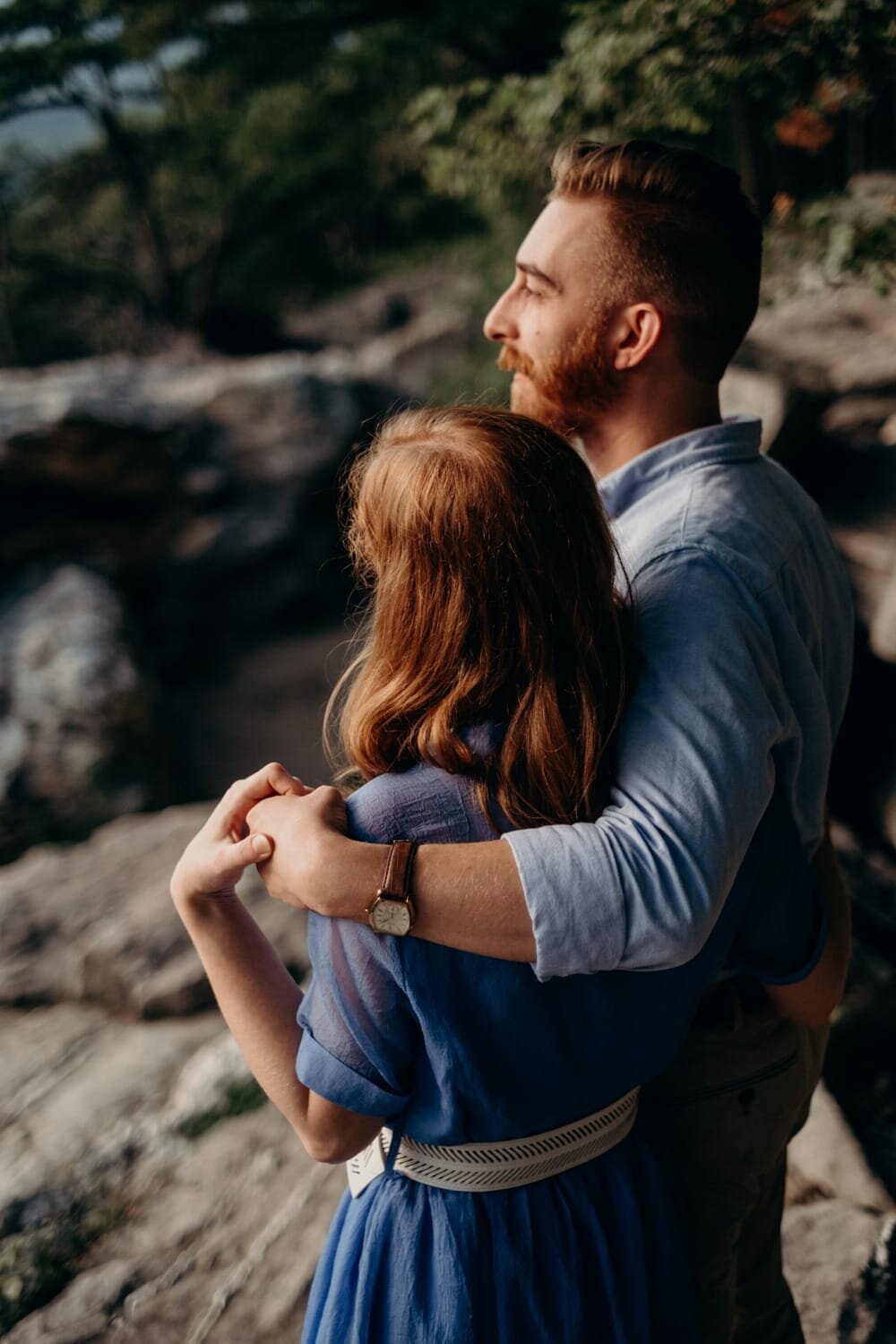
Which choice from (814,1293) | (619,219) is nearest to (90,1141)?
(814,1293)

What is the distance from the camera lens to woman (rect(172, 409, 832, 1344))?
107 centimetres

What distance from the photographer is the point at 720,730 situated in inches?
44.4

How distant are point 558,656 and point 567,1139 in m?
0.58

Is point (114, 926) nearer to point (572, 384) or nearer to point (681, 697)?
point (572, 384)

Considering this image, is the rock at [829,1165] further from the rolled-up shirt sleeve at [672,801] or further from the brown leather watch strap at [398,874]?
the brown leather watch strap at [398,874]

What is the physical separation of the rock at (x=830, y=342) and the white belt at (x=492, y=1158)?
2754 millimetres

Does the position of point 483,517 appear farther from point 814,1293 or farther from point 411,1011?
point 814,1293

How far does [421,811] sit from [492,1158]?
428 millimetres

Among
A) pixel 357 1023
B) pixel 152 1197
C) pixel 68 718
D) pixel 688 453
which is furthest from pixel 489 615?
pixel 68 718

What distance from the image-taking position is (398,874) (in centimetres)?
102

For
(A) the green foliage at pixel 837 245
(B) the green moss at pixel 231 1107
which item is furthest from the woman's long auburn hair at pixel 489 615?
(A) the green foliage at pixel 837 245

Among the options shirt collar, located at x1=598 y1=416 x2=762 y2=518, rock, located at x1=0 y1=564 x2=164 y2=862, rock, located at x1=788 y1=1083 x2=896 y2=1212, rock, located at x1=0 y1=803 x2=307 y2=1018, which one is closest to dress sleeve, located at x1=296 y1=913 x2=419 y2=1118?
shirt collar, located at x1=598 y1=416 x2=762 y2=518

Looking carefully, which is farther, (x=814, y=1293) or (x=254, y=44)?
(x=254, y=44)

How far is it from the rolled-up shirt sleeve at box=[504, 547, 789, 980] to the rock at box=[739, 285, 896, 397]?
2.43 meters
